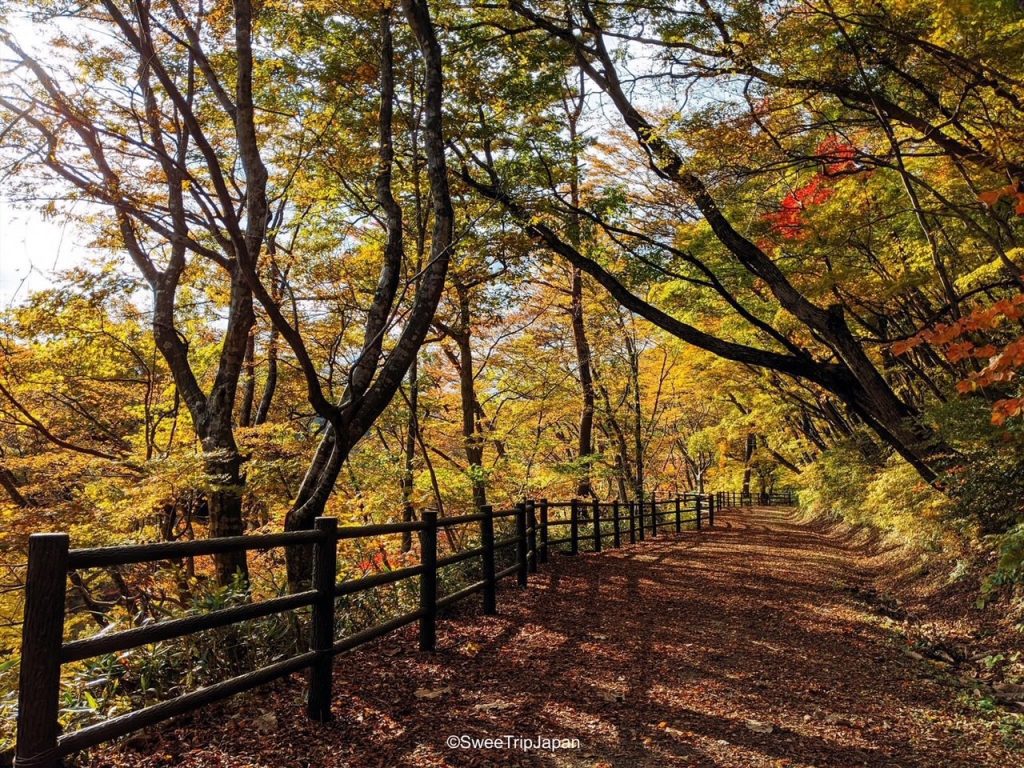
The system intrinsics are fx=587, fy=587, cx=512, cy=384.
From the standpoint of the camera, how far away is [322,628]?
3.78 m

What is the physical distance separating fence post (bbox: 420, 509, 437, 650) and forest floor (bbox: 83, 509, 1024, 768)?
175 mm

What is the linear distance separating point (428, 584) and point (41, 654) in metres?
3.23

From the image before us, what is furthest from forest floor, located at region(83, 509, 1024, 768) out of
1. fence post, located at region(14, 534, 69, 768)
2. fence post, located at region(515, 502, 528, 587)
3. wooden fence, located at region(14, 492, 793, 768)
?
fence post, located at region(14, 534, 69, 768)

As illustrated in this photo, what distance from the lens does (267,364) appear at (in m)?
14.6

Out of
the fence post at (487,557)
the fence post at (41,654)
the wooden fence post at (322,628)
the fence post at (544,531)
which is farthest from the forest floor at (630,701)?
the fence post at (544,531)

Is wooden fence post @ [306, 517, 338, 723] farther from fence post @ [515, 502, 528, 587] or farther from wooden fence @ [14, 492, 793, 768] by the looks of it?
fence post @ [515, 502, 528, 587]

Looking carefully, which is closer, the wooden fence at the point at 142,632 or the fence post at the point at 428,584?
the wooden fence at the point at 142,632

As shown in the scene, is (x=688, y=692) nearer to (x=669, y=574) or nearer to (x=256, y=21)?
(x=669, y=574)

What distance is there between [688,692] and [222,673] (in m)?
3.47

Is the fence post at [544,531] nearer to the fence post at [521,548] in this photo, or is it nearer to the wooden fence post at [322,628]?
the fence post at [521,548]

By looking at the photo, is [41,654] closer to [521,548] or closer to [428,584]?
[428,584]

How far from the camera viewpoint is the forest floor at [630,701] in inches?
135

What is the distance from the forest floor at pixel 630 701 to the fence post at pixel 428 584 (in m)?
0.17


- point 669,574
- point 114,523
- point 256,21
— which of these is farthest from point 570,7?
point 114,523
